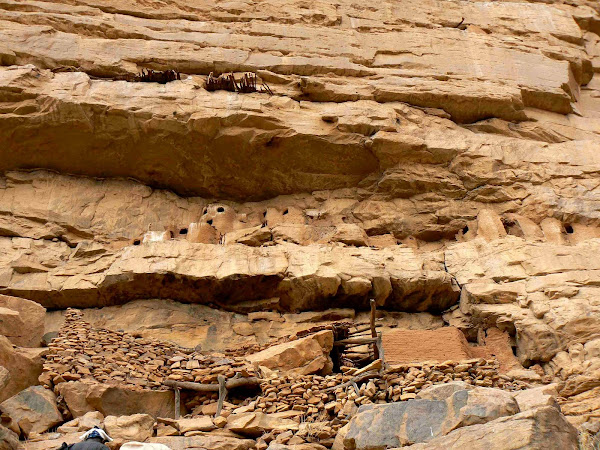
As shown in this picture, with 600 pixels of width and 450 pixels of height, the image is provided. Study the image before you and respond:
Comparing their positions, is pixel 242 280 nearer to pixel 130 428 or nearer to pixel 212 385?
pixel 212 385

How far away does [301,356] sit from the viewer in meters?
10.7

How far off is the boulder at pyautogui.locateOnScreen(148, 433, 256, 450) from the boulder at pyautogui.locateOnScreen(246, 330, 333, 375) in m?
2.43

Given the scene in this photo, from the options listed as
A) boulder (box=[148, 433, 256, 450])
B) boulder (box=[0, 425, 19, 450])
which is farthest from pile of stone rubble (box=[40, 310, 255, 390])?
boulder (box=[0, 425, 19, 450])

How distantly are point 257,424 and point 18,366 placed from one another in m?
3.95

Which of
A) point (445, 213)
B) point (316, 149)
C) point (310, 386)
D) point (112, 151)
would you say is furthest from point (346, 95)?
point (310, 386)

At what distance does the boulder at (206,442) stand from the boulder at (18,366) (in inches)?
113

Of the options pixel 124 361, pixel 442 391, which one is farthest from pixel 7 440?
pixel 442 391

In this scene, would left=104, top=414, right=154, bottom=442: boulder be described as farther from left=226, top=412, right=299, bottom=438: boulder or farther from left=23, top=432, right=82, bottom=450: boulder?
left=226, top=412, right=299, bottom=438: boulder

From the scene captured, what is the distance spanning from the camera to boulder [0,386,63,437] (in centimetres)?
880

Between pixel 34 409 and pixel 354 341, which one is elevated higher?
pixel 34 409

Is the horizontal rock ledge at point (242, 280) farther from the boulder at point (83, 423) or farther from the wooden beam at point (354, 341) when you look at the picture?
the boulder at point (83, 423)

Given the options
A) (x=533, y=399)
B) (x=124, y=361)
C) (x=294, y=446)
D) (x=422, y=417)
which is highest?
(x=533, y=399)

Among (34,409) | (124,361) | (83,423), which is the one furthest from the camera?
(124,361)

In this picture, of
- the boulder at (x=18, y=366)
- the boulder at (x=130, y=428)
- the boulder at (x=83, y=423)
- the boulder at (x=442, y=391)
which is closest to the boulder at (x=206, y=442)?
the boulder at (x=130, y=428)
